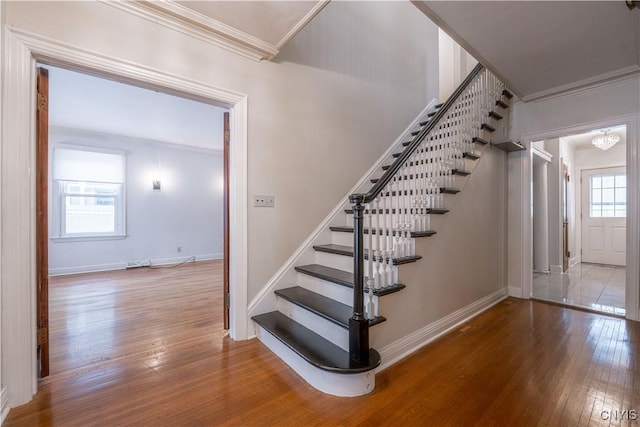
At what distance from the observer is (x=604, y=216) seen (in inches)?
232

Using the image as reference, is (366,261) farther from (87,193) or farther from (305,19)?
(87,193)

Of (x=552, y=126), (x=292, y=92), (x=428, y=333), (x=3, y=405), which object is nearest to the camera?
(x=3, y=405)

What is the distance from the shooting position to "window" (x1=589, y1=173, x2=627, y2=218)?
223 inches

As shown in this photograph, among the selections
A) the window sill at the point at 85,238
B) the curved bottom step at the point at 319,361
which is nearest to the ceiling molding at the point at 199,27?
the curved bottom step at the point at 319,361

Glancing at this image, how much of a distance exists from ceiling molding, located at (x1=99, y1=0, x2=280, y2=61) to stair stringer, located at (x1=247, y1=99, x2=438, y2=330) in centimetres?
169

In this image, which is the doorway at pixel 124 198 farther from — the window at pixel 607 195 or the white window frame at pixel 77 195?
the window at pixel 607 195

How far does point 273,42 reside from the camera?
2.43 meters

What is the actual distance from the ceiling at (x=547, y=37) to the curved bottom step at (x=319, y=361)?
8.20ft

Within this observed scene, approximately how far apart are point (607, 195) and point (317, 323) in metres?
7.18

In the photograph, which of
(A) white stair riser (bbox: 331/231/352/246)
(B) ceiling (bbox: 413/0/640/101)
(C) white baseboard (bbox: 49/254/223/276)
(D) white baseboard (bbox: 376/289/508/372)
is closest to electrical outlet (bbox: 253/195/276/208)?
(A) white stair riser (bbox: 331/231/352/246)

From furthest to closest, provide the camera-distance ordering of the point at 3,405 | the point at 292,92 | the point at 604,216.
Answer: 1. the point at 604,216
2. the point at 292,92
3. the point at 3,405

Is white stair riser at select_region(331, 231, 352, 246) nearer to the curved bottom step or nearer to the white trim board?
the curved bottom step

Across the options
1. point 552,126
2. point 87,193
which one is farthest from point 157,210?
point 552,126

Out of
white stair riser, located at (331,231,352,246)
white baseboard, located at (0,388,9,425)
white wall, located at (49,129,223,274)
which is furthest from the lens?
white wall, located at (49,129,223,274)
